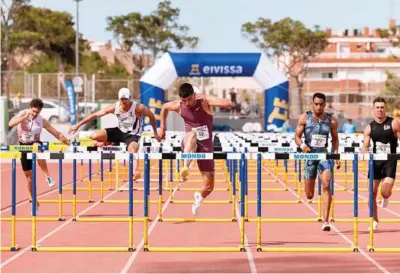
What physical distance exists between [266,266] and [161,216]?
5197 millimetres

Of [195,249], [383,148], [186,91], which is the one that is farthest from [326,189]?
[186,91]

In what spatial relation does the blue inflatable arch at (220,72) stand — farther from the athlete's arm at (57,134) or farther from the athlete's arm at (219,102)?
the athlete's arm at (219,102)

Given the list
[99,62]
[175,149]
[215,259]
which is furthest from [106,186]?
[99,62]

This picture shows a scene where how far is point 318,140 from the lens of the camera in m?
14.8

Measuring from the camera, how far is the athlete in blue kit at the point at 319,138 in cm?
1472

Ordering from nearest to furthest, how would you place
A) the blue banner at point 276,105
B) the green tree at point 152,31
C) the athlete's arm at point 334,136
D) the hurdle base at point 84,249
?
the hurdle base at point 84,249 → the athlete's arm at point 334,136 → the blue banner at point 276,105 → the green tree at point 152,31

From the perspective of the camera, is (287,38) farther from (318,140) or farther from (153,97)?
(318,140)

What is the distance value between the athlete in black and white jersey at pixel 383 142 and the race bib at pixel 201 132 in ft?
7.31

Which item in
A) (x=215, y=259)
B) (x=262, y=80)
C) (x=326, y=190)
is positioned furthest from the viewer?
(x=262, y=80)

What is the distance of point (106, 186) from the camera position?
25.8 metres

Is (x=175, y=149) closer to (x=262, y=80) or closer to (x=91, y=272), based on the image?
(x=91, y=272)

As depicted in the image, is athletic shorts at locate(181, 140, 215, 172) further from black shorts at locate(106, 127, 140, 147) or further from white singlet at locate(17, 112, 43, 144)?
white singlet at locate(17, 112, 43, 144)

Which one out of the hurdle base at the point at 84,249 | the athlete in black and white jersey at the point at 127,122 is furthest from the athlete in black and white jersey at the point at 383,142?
the hurdle base at the point at 84,249

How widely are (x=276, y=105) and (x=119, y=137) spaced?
27692 mm
